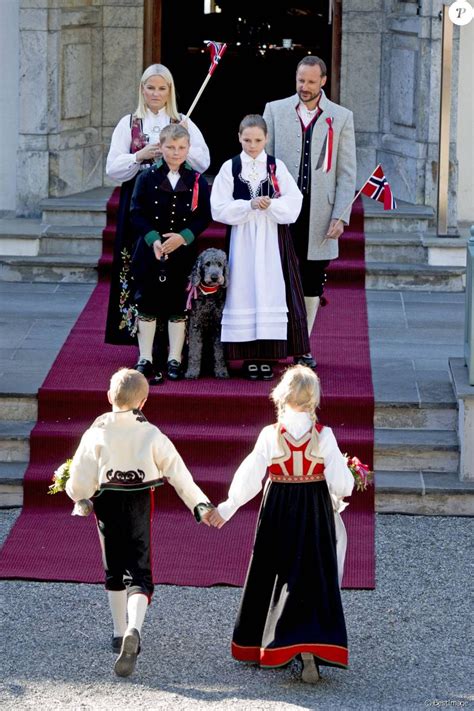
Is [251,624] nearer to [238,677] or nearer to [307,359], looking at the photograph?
[238,677]

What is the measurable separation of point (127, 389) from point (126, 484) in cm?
39

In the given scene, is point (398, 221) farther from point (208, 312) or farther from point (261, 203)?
point (261, 203)

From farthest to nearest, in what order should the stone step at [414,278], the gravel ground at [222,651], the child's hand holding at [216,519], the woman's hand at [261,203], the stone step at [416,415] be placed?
the stone step at [414,278] → the stone step at [416,415] → the woman's hand at [261,203] → the child's hand holding at [216,519] → the gravel ground at [222,651]

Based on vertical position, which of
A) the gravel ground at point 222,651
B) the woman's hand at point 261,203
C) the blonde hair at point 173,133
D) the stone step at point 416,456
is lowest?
the gravel ground at point 222,651

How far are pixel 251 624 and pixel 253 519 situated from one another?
1.73 meters

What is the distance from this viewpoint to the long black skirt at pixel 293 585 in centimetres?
625

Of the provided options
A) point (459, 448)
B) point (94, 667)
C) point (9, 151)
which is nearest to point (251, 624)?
point (94, 667)

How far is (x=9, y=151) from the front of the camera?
41.1 feet

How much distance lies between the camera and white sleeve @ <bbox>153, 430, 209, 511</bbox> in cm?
641

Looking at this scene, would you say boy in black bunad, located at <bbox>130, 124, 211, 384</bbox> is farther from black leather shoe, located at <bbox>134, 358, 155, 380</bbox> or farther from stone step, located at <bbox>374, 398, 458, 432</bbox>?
stone step, located at <bbox>374, 398, 458, 432</bbox>

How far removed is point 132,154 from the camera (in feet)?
28.8

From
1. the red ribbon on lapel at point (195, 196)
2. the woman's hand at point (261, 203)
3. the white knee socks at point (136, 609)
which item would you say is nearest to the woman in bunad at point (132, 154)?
the red ribbon on lapel at point (195, 196)

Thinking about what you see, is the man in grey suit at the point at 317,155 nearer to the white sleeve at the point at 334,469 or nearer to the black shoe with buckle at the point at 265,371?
the black shoe with buckle at the point at 265,371

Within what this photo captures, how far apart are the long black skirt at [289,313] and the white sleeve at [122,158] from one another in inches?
35.3
